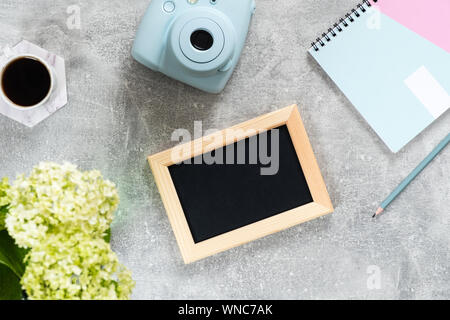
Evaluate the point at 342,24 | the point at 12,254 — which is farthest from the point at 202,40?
the point at 12,254

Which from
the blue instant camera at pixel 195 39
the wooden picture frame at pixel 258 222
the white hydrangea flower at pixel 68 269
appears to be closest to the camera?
the white hydrangea flower at pixel 68 269

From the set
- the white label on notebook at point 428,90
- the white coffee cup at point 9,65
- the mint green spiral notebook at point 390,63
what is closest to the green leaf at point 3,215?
the white coffee cup at point 9,65

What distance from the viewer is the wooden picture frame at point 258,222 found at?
0.82 meters

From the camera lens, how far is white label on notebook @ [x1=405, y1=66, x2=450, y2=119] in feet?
2.80

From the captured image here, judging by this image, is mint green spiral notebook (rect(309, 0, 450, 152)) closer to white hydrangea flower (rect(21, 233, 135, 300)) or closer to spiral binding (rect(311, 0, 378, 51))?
spiral binding (rect(311, 0, 378, 51))

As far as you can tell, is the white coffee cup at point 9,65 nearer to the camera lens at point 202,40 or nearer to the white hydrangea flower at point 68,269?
the camera lens at point 202,40

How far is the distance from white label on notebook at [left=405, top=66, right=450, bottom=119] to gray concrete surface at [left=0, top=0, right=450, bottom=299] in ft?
0.13

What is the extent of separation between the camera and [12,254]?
22.5 inches

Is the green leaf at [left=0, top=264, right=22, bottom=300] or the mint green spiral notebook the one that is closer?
the green leaf at [left=0, top=264, right=22, bottom=300]

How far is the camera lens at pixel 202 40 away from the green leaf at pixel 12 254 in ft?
1.33

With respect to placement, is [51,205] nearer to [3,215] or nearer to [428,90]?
[3,215]

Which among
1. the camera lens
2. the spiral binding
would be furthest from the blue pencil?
the camera lens

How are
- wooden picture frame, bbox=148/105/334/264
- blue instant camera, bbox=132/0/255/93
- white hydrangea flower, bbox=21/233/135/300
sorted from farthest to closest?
1. wooden picture frame, bbox=148/105/334/264
2. blue instant camera, bbox=132/0/255/93
3. white hydrangea flower, bbox=21/233/135/300
